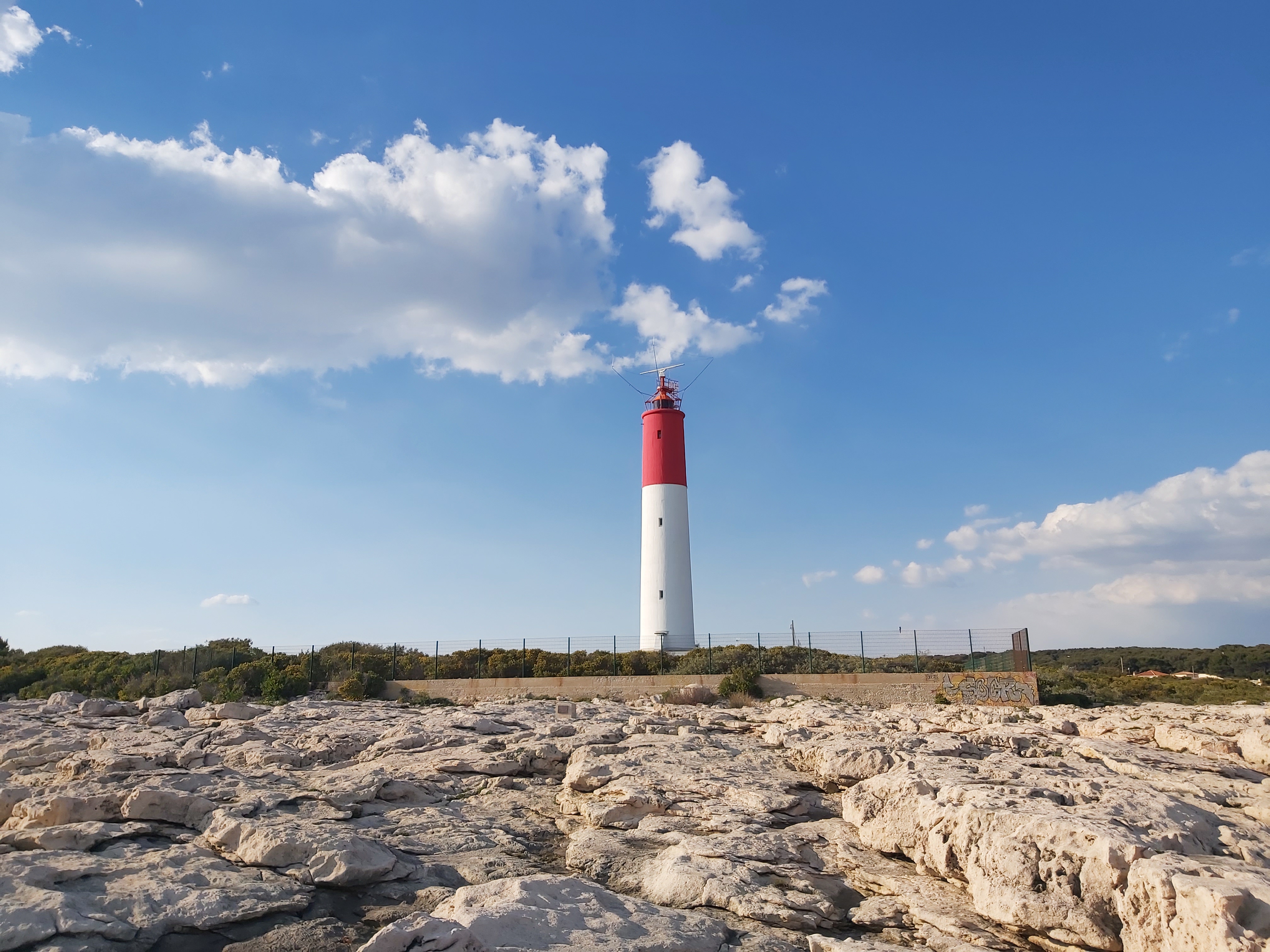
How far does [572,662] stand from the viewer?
97.8ft

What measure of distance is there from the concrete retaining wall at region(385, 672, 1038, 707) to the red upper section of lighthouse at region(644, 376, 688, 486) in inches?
332

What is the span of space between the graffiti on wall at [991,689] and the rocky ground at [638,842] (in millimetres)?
9066

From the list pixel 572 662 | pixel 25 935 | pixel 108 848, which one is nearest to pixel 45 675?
pixel 572 662

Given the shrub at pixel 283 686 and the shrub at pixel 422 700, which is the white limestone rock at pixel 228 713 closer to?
the shrub at pixel 422 700

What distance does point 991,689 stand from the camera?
75.7 ft

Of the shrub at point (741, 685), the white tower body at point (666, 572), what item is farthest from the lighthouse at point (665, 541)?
the shrub at point (741, 685)

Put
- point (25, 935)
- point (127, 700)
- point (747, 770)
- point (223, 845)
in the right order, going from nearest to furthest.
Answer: point (25, 935), point (223, 845), point (747, 770), point (127, 700)

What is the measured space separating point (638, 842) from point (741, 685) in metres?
15.7

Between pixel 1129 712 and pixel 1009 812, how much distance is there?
1290 centimetres

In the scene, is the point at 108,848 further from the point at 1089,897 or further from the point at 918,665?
the point at 918,665

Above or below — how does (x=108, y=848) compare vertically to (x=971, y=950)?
above

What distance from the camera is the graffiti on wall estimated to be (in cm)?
2280

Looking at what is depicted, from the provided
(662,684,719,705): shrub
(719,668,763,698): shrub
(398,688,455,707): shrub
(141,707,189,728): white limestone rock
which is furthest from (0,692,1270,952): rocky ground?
(398,688,455,707): shrub

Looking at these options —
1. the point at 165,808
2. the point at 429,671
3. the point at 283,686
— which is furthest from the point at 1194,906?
the point at 429,671
